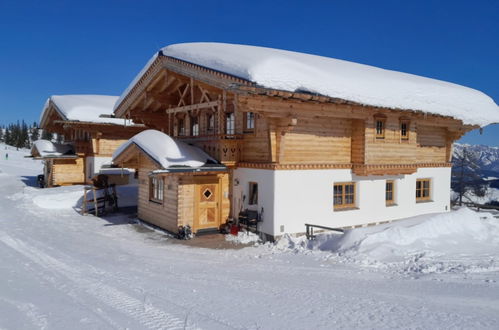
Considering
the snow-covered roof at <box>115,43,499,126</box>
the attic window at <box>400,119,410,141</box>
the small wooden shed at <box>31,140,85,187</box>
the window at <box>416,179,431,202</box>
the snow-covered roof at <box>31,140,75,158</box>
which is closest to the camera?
the snow-covered roof at <box>115,43,499,126</box>

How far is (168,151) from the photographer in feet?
45.1

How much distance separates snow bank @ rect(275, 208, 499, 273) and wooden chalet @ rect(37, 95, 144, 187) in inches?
754

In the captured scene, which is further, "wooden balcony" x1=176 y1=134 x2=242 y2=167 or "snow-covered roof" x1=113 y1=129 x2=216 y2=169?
"wooden balcony" x1=176 y1=134 x2=242 y2=167

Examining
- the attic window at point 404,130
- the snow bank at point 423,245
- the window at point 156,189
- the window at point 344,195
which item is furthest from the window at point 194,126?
the attic window at point 404,130

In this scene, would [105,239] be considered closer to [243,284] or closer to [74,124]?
[243,284]

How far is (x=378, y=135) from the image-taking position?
1499 centimetres

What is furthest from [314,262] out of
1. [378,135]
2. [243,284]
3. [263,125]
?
[378,135]

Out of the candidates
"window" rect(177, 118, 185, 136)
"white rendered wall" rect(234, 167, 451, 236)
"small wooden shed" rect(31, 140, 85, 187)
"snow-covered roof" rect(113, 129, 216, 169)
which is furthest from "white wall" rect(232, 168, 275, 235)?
"small wooden shed" rect(31, 140, 85, 187)

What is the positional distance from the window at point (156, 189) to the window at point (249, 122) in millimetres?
4193

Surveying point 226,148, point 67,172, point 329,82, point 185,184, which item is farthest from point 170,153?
point 67,172

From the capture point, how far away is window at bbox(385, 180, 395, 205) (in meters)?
16.1

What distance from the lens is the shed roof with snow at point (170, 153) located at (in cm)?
1316

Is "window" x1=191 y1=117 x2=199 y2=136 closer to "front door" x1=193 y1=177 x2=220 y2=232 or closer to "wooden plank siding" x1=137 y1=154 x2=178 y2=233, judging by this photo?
"wooden plank siding" x1=137 y1=154 x2=178 y2=233

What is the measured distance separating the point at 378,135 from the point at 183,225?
8419 millimetres
